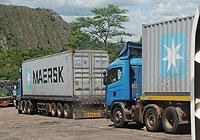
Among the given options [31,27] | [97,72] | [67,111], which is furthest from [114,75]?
[31,27]

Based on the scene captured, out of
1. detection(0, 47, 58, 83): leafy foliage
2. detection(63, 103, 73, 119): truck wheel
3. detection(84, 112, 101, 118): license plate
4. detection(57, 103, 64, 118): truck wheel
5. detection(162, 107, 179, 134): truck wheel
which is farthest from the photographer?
detection(0, 47, 58, 83): leafy foliage

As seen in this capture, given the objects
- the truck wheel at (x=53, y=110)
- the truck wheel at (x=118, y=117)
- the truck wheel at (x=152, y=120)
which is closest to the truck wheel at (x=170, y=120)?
the truck wheel at (x=152, y=120)

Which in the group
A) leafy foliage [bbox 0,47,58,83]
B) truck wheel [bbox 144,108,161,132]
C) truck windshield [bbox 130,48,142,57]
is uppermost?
leafy foliage [bbox 0,47,58,83]

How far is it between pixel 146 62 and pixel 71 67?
8302 millimetres

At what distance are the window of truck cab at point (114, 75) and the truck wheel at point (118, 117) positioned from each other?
1.10m

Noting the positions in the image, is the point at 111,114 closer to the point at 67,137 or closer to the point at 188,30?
the point at 67,137

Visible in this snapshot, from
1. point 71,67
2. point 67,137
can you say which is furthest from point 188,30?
point 71,67

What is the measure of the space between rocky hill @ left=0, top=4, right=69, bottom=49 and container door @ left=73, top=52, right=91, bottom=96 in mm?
132682

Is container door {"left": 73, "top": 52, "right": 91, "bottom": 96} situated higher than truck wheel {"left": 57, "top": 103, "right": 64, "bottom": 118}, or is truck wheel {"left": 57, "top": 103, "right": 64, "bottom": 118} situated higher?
container door {"left": 73, "top": 52, "right": 91, "bottom": 96}

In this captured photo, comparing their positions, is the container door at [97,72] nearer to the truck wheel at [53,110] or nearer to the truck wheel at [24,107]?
the truck wheel at [53,110]

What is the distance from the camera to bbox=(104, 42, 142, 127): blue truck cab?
1727cm

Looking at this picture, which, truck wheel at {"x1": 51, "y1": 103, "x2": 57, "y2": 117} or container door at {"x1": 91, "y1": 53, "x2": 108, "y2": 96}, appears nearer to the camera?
container door at {"x1": 91, "y1": 53, "x2": 108, "y2": 96}

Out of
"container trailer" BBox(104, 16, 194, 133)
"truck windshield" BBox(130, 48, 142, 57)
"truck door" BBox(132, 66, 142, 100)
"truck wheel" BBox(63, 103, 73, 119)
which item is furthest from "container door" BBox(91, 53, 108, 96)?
"truck door" BBox(132, 66, 142, 100)

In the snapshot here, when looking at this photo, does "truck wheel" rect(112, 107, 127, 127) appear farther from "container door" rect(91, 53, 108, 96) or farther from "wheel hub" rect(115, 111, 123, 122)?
"container door" rect(91, 53, 108, 96)
